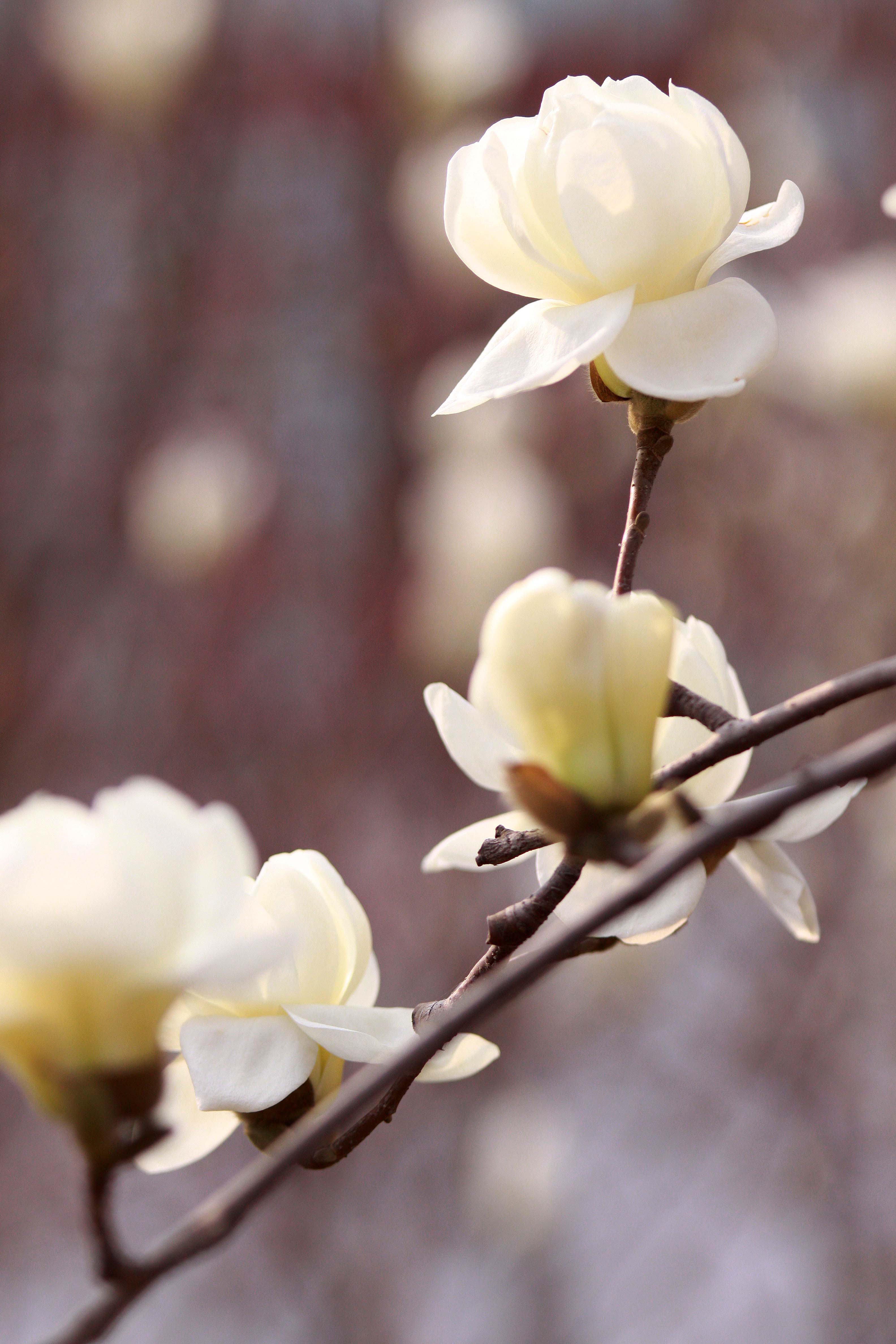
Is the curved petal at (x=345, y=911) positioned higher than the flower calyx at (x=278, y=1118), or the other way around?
the curved petal at (x=345, y=911)

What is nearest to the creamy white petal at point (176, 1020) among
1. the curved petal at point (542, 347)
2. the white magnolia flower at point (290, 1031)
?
the white magnolia flower at point (290, 1031)

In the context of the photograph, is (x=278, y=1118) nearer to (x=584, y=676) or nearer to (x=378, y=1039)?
(x=378, y=1039)

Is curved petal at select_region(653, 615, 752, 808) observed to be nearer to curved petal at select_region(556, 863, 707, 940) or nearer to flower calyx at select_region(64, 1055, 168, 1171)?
curved petal at select_region(556, 863, 707, 940)

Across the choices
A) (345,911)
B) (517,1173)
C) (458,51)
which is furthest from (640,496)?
(458,51)

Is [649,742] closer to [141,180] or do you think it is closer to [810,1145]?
[810,1145]

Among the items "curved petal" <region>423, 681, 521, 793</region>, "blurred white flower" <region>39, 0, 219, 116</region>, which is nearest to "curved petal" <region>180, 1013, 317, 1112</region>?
"curved petal" <region>423, 681, 521, 793</region>

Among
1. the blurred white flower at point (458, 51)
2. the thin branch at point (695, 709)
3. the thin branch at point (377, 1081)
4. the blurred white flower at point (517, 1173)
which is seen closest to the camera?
the thin branch at point (377, 1081)

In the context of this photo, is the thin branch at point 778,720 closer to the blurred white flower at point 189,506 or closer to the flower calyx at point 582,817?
the flower calyx at point 582,817
